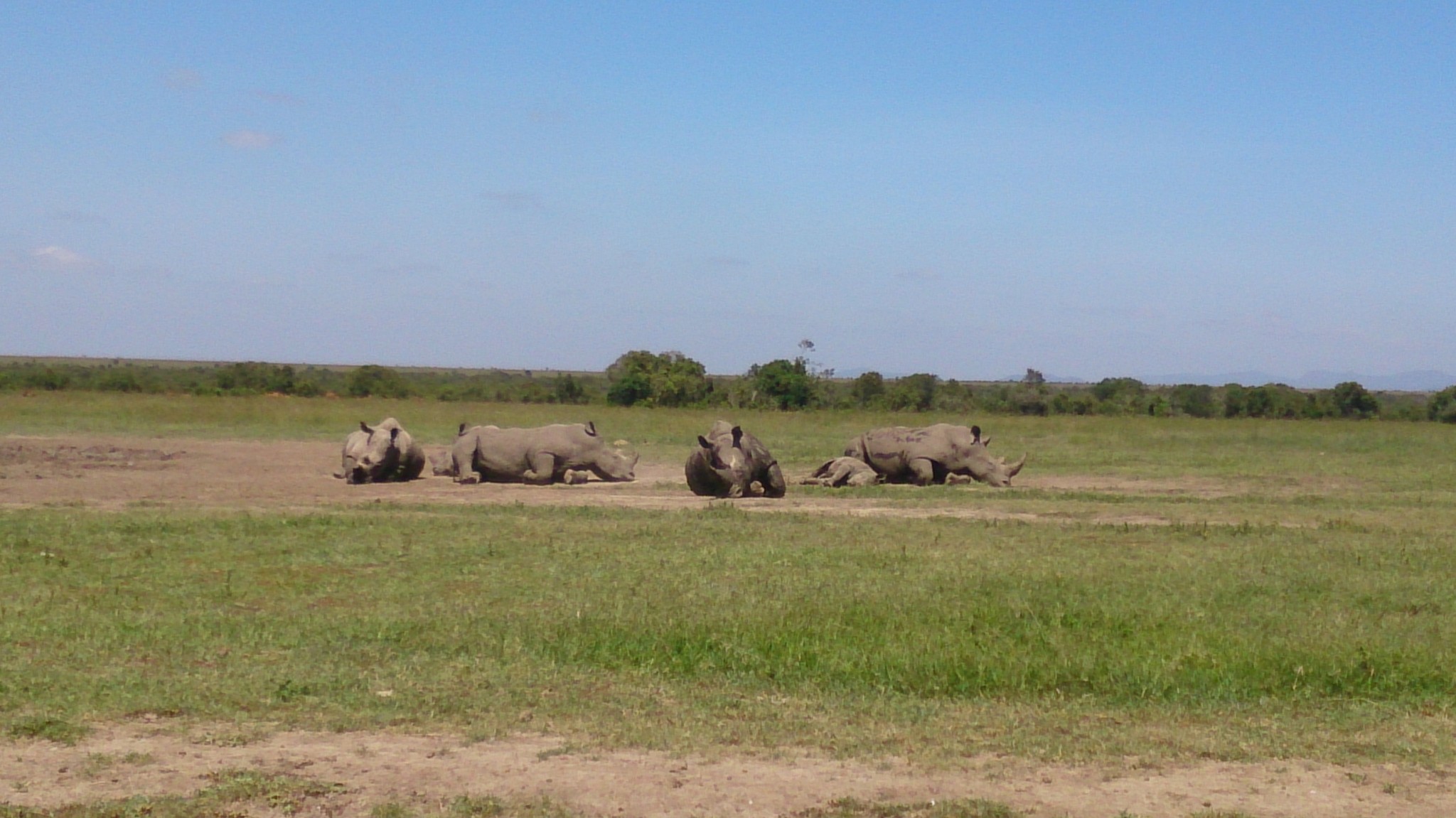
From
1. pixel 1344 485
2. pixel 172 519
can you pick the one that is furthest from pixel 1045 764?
pixel 1344 485

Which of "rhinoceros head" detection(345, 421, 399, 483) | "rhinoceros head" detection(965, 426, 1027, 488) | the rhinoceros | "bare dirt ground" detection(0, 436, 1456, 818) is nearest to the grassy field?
"bare dirt ground" detection(0, 436, 1456, 818)

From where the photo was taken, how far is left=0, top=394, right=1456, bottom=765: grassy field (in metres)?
7.10

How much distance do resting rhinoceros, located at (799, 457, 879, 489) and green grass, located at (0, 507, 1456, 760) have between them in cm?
673

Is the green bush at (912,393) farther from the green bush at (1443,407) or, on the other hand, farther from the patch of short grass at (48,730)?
the patch of short grass at (48,730)

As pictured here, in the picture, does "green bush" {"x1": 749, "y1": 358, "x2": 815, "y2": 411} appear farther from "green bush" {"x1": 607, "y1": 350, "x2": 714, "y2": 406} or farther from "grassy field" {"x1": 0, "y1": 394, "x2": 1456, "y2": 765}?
"grassy field" {"x1": 0, "y1": 394, "x2": 1456, "y2": 765}

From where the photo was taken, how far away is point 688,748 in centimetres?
653

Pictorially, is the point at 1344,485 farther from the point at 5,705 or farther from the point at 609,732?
the point at 5,705

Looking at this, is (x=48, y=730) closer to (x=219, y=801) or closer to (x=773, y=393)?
(x=219, y=801)

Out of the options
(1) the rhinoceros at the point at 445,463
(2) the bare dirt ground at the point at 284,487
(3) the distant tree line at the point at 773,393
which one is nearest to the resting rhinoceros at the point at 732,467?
(2) the bare dirt ground at the point at 284,487

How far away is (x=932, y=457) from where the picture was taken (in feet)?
69.8

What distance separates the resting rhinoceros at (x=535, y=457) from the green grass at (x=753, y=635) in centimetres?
718

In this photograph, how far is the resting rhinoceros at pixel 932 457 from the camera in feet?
69.3

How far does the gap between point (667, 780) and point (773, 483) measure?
13.4 meters

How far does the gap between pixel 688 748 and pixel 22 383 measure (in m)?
50.1
